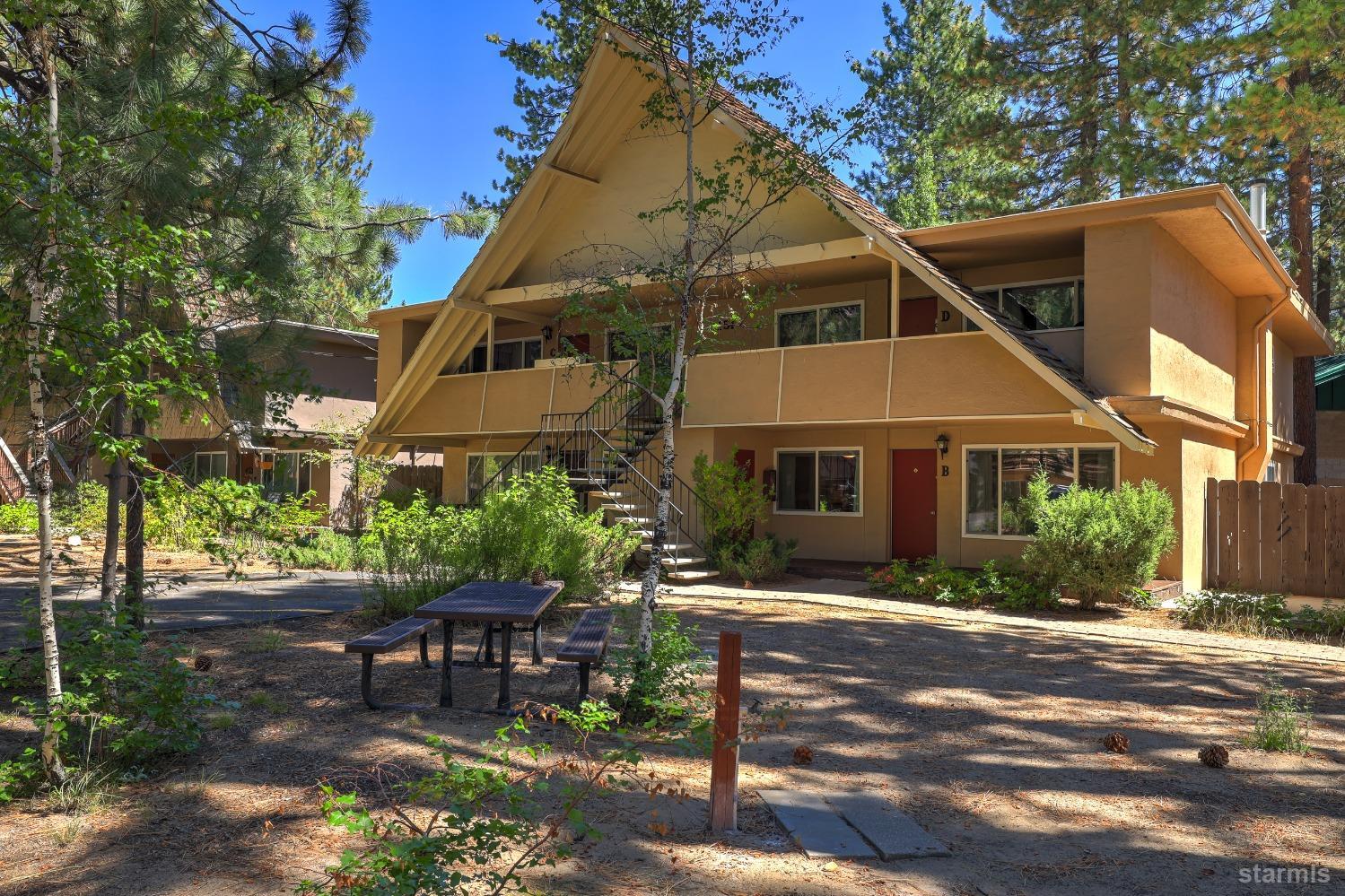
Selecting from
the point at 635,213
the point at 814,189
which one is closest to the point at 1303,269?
the point at 635,213

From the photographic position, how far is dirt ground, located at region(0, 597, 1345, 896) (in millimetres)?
4066

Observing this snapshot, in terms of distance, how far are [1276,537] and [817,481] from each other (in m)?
7.59

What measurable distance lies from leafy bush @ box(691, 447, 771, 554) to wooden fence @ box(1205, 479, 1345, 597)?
7071 millimetres

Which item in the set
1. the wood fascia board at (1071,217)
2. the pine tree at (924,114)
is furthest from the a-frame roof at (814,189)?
the pine tree at (924,114)

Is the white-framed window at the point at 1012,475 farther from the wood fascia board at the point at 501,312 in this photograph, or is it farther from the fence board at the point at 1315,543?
the wood fascia board at the point at 501,312

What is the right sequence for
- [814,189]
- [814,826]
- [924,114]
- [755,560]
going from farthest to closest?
1. [924,114]
2. [755,560]
3. [814,189]
4. [814,826]

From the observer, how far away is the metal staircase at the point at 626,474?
52.2 feet

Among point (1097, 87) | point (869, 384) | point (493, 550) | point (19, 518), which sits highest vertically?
point (1097, 87)

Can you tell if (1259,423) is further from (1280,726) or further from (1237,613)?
(1280,726)

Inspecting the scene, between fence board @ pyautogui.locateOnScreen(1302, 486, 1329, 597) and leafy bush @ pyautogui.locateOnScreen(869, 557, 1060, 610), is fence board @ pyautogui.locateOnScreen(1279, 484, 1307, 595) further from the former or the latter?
leafy bush @ pyautogui.locateOnScreen(869, 557, 1060, 610)

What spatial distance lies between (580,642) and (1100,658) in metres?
5.76

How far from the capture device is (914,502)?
57.9 ft

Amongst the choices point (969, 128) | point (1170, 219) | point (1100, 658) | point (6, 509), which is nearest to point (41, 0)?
point (1100, 658)

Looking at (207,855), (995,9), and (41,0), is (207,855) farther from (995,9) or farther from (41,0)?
(995,9)
